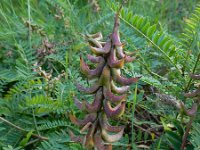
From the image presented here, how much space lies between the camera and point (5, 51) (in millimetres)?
2039

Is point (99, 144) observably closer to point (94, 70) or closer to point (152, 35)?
point (94, 70)

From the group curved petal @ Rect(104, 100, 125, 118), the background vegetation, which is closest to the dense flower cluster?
curved petal @ Rect(104, 100, 125, 118)

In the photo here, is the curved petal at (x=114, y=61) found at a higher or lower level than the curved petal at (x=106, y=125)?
higher

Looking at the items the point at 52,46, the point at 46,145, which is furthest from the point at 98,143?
the point at 52,46

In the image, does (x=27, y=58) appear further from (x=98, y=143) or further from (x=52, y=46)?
(x=98, y=143)

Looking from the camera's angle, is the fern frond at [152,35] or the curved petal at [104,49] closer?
the curved petal at [104,49]

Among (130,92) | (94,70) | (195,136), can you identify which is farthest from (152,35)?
(94,70)

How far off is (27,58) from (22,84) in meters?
0.17

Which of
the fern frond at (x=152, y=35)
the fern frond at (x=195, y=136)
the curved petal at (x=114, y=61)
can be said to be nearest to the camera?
the curved petal at (x=114, y=61)

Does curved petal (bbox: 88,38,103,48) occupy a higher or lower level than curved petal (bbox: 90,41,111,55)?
lower

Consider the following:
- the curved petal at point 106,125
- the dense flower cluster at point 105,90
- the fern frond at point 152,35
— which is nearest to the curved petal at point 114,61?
the dense flower cluster at point 105,90

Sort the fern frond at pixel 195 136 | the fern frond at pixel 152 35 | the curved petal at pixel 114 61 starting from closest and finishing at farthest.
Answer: the curved petal at pixel 114 61 < the fern frond at pixel 195 136 < the fern frond at pixel 152 35

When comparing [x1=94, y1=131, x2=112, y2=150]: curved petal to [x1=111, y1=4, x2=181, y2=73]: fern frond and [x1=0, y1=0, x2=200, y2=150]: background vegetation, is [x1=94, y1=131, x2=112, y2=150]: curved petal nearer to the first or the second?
[x1=0, y1=0, x2=200, y2=150]: background vegetation

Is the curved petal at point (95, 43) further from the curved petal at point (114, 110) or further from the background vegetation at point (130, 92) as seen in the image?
the background vegetation at point (130, 92)
